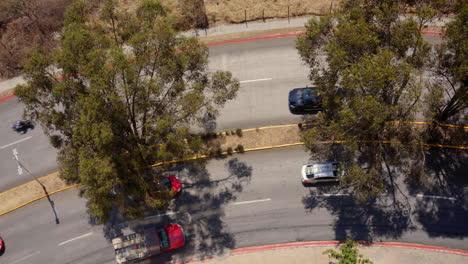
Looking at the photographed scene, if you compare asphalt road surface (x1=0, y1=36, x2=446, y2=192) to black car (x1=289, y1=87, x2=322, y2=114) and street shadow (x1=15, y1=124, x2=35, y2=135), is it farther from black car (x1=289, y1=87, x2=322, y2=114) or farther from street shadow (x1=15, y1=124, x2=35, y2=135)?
black car (x1=289, y1=87, x2=322, y2=114)

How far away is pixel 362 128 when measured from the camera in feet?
82.1

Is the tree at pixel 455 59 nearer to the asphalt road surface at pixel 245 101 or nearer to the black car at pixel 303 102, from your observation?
the black car at pixel 303 102

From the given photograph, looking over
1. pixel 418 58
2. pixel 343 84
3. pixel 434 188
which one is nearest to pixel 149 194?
pixel 343 84

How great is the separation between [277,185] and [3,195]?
26595 mm

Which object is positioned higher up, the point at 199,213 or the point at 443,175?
the point at 443,175

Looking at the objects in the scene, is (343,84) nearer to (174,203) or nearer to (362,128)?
(362,128)

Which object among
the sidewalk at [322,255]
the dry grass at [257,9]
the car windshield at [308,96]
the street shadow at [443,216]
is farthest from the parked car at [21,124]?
the street shadow at [443,216]

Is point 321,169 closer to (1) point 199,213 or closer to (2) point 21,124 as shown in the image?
(1) point 199,213

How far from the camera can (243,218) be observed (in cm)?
3081

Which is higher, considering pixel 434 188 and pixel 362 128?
pixel 362 128

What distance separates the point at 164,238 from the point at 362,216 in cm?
1714

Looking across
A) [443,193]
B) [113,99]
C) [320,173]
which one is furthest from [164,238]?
[443,193]

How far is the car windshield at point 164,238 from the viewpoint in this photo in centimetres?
2939

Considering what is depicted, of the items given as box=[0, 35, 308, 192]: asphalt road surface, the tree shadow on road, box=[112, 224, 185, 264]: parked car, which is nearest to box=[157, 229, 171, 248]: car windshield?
box=[112, 224, 185, 264]: parked car
